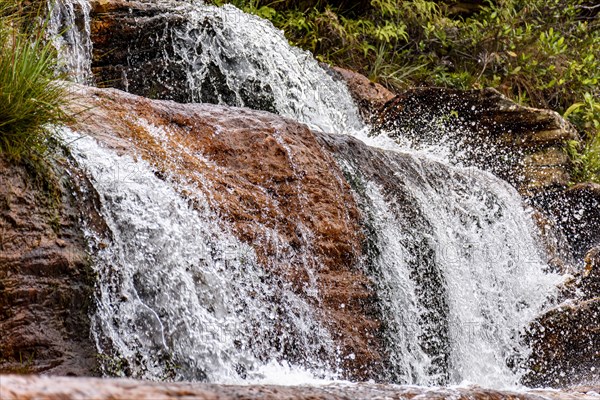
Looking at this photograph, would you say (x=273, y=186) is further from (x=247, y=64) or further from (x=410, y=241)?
(x=247, y=64)

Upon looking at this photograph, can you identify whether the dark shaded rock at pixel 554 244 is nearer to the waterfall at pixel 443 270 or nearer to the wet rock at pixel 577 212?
the wet rock at pixel 577 212

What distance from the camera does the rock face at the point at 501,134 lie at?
24.7 ft

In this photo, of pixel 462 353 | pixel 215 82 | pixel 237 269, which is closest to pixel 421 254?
pixel 462 353

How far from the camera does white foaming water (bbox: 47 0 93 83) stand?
233 inches

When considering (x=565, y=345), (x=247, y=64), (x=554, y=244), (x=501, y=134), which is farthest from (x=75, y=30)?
(x=554, y=244)

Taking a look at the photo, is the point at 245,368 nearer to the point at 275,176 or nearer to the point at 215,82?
the point at 275,176

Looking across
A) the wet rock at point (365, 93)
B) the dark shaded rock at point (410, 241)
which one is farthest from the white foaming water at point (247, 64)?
the dark shaded rock at point (410, 241)

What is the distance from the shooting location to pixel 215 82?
6305 mm

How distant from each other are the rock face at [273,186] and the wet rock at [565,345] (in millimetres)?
1606

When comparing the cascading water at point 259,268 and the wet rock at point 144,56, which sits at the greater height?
the wet rock at point 144,56

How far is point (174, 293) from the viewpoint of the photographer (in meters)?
3.35

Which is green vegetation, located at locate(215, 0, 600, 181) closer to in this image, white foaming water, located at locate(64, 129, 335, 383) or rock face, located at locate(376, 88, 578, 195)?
rock face, located at locate(376, 88, 578, 195)

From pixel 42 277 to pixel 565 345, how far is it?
378 cm

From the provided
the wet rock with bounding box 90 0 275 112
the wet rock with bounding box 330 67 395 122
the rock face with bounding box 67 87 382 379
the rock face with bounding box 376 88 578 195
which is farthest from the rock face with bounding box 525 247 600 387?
the wet rock with bounding box 330 67 395 122
